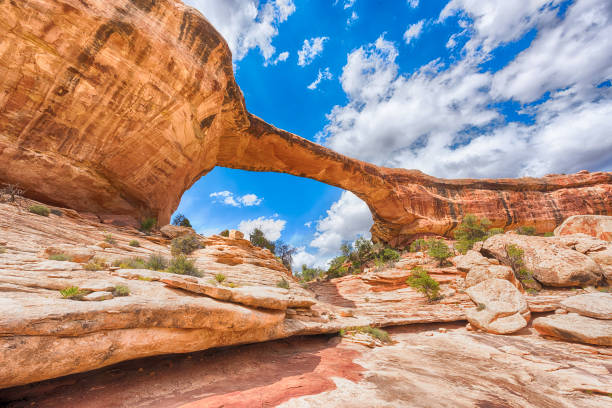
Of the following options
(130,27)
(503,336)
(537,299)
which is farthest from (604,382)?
(130,27)

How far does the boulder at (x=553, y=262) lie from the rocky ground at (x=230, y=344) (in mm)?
3360

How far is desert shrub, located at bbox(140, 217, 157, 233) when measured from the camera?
1235 centimetres

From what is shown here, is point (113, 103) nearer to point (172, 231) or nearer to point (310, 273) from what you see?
point (172, 231)

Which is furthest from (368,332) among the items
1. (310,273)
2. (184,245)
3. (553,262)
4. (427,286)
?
(310,273)

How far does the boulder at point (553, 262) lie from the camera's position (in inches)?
474

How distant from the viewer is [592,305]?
328 inches

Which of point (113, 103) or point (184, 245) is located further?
point (184, 245)

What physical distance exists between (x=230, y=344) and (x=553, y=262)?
709 inches

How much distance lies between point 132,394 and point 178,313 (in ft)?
4.02

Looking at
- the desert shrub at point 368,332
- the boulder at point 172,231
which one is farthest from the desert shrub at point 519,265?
the boulder at point 172,231

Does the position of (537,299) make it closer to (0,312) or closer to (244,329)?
(244,329)

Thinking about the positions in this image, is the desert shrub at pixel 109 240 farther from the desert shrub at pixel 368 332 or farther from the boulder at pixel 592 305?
the boulder at pixel 592 305

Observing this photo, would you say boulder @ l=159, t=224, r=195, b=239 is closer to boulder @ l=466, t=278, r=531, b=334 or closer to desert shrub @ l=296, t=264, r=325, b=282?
boulder @ l=466, t=278, r=531, b=334

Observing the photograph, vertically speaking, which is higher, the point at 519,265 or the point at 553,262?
the point at 553,262
